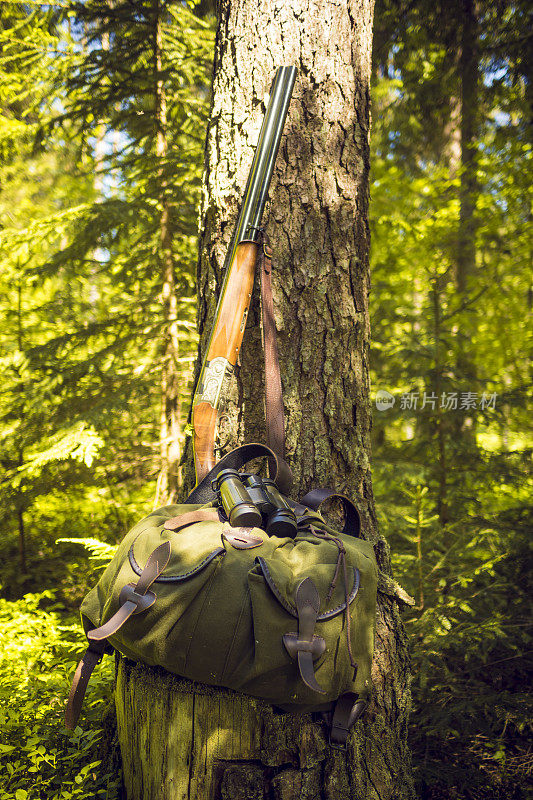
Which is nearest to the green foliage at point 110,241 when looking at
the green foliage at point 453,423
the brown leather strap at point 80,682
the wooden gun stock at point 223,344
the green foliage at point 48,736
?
the green foliage at point 48,736

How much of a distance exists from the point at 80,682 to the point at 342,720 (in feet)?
2.82

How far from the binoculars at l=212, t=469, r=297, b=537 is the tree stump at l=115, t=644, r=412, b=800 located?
0.56 metres

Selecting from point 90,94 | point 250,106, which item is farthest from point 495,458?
point 90,94

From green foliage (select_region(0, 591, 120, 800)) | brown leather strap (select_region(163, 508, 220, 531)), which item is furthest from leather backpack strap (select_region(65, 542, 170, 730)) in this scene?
green foliage (select_region(0, 591, 120, 800))

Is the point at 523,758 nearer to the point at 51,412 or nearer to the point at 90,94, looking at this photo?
the point at 51,412

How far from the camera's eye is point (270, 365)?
1.90 m

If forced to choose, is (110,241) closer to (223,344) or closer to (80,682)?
(223,344)

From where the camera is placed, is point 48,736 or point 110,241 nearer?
point 48,736

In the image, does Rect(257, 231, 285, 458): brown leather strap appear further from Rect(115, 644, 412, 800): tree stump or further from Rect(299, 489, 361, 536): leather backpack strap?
Rect(115, 644, 412, 800): tree stump

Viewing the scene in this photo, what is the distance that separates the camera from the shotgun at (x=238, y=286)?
6.18ft

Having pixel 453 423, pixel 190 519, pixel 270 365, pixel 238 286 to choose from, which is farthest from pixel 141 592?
pixel 453 423

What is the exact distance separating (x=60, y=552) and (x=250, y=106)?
5.80m

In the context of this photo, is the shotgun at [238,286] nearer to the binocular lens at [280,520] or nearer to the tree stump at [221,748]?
the binocular lens at [280,520]

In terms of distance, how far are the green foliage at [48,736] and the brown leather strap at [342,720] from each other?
0.95 meters
